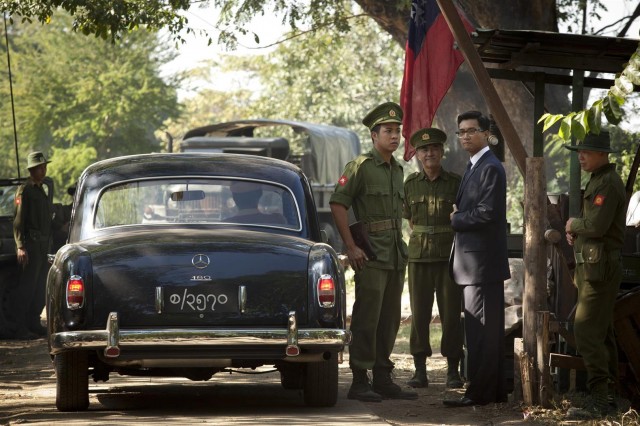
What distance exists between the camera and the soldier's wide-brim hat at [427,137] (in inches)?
404

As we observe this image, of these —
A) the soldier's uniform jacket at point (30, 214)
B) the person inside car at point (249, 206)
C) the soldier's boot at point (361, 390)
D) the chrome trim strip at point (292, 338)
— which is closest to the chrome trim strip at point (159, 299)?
the chrome trim strip at point (292, 338)

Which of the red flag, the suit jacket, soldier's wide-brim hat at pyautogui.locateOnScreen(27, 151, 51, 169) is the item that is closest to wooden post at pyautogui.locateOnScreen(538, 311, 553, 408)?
the suit jacket

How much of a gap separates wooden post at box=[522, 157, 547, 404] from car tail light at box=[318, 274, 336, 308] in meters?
1.43

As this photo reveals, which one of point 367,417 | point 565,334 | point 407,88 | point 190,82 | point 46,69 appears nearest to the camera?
point 367,417

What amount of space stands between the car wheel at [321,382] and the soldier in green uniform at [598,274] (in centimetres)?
156

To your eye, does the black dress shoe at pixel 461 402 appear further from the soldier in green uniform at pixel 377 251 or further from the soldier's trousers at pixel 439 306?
the soldier's trousers at pixel 439 306

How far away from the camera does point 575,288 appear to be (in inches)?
364

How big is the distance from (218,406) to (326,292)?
1.29 metres

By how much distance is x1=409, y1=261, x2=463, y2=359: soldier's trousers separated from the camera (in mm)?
10219

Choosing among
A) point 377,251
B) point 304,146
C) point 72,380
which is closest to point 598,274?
point 377,251

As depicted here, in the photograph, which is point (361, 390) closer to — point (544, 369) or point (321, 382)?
point (321, 382)

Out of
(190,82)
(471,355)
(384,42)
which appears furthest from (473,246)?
(190,82)

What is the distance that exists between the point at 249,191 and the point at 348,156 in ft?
71.1

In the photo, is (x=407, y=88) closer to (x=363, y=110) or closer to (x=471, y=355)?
(x=471, y=355)
